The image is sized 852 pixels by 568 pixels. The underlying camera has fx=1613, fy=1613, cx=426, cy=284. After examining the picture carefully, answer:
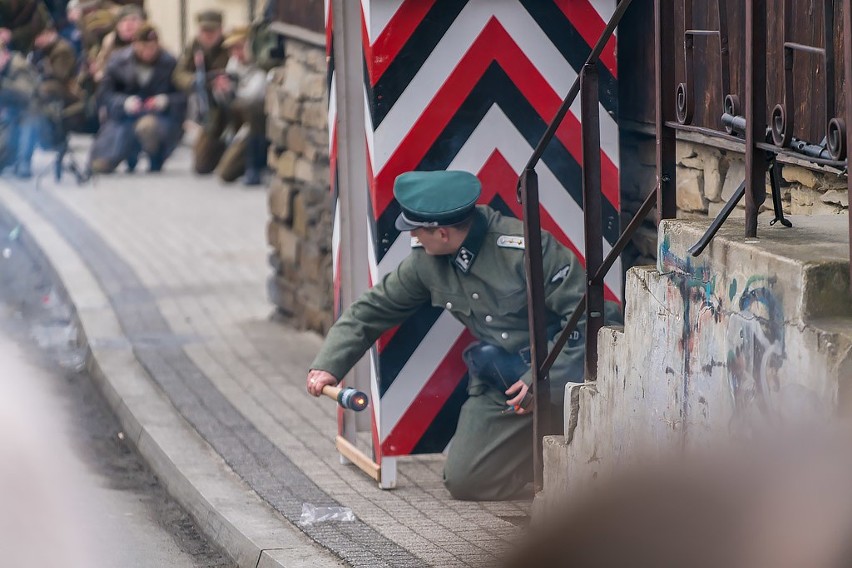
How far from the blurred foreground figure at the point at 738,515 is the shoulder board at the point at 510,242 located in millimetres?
1920

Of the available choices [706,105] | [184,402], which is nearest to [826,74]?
[706,105]

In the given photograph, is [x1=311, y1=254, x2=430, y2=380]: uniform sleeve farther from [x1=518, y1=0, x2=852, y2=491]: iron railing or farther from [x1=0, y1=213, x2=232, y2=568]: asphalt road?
[x1=0, y1=213, x2=232, y2=568]: asphalt road

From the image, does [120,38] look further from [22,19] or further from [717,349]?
[717,349]

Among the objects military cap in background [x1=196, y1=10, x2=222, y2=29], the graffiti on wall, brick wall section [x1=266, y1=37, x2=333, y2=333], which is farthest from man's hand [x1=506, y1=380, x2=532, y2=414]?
military cap in background [x1=196, y1=10, x2=222, y2=29]

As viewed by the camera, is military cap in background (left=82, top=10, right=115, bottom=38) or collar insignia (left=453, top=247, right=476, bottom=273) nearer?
collar insignia (left=453, top=247, right=476, bottom=273)

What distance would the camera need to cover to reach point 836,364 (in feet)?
12.0

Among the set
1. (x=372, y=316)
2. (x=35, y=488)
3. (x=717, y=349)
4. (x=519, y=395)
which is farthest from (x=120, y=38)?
(x=717, y=349)

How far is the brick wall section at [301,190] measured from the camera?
9.39 meters

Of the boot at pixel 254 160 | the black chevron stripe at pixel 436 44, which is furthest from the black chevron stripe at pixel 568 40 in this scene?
the boot at pixel 254 160

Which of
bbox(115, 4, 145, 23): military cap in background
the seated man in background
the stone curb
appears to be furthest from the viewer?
bbox(115, 4, 145, 23): military cap in background

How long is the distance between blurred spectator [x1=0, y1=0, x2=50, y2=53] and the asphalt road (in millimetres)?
15898

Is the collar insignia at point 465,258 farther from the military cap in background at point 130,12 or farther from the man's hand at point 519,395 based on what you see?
the military cap in background at point 130,12

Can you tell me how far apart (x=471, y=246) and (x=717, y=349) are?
2092mm

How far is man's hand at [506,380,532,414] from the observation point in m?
6.07
